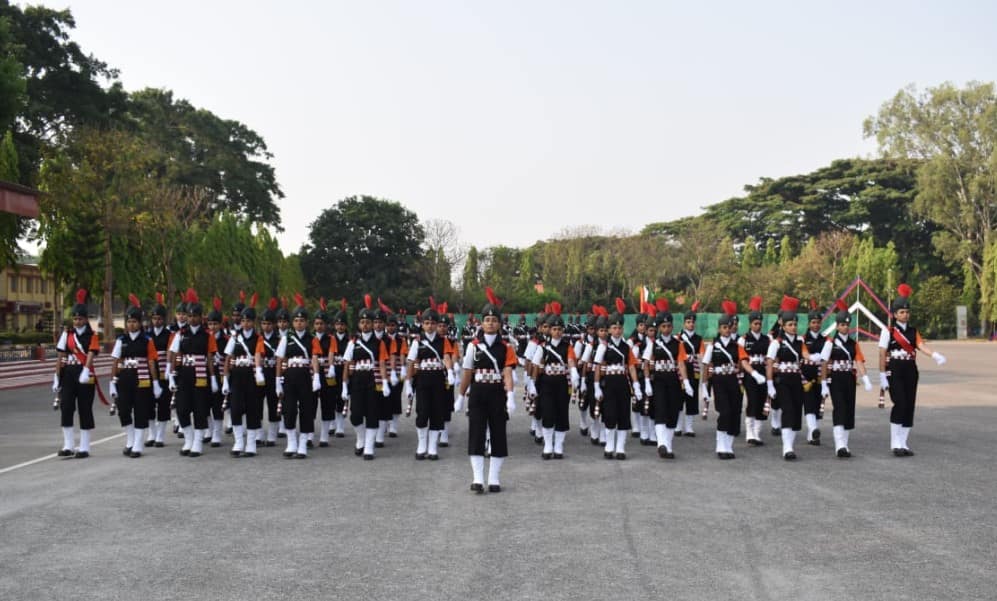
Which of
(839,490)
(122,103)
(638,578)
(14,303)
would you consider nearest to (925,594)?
(638,578)

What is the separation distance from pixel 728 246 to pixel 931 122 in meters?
Answer: 17.3

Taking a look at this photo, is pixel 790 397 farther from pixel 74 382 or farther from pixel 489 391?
pixel 74 382

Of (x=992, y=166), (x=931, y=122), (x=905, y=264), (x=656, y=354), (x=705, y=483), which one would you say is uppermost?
(x=931, y=122)

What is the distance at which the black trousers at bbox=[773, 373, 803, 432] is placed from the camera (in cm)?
1202

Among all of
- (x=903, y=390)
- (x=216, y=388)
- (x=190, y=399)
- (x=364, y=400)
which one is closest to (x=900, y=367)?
(x=903, y=390)

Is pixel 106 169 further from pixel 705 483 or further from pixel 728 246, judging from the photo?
pixel 728 246

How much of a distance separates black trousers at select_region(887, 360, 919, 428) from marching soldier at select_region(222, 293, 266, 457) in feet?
29.2

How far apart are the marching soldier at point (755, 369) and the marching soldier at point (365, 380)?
5.41 metres

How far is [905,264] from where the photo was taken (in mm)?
75125

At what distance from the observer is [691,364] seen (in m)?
14.4

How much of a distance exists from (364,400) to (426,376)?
1.36 m

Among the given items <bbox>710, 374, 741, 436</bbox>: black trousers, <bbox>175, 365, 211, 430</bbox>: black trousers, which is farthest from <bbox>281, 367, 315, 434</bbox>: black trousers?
<bbox>710, 374, 741, 436</bbox>: black trousers

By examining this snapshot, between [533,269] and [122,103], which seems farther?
[533,269]

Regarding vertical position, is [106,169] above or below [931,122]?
below
